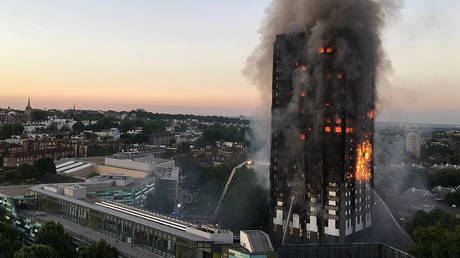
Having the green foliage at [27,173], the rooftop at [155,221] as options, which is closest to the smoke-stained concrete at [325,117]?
the rooftop at [155,221]

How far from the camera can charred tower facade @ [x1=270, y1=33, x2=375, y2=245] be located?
56969 mm

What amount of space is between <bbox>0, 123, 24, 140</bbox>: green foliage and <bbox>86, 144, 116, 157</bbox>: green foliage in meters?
49.9

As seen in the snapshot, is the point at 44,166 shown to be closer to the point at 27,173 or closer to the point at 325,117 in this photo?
the point at 27,173

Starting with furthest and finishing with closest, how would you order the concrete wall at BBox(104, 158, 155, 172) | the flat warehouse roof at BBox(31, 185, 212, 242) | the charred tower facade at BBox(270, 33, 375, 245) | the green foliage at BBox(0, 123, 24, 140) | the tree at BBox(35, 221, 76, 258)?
the green foliage at BBox(0, 123, 24, 140), the concrete wall at BBox(104, 158, 155, 172), the charred tower facade at BBox(270, 33, 375, 245), the tree at BBox(35, 221, 76, 258), the flat warehouse roof at BBox(31, 185, 212, 242)

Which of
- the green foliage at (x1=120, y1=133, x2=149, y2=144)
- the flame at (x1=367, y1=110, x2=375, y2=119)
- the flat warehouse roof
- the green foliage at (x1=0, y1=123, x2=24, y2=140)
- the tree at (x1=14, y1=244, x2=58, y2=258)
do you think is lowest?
the tree at (x1=14, y1=244, x2=58, y2=258)

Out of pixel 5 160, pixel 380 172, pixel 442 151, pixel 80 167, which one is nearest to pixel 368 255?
pixel 380 172

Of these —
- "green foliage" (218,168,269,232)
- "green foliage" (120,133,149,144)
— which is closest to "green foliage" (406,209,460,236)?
"green foliage" (218,168,269,232)

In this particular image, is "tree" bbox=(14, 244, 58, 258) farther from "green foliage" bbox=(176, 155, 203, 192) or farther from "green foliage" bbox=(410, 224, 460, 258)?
"green foliage" bbox=(176, 155, 203, 192)

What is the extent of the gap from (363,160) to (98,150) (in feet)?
332

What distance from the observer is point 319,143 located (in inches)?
2293

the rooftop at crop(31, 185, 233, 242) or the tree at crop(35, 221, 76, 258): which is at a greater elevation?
the rooftop at crop(31, 185, 233, 242)

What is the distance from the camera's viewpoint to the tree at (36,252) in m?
36.8

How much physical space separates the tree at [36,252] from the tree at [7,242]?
173 inches

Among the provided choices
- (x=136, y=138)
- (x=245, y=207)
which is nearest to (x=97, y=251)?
(x=245, y=207)
